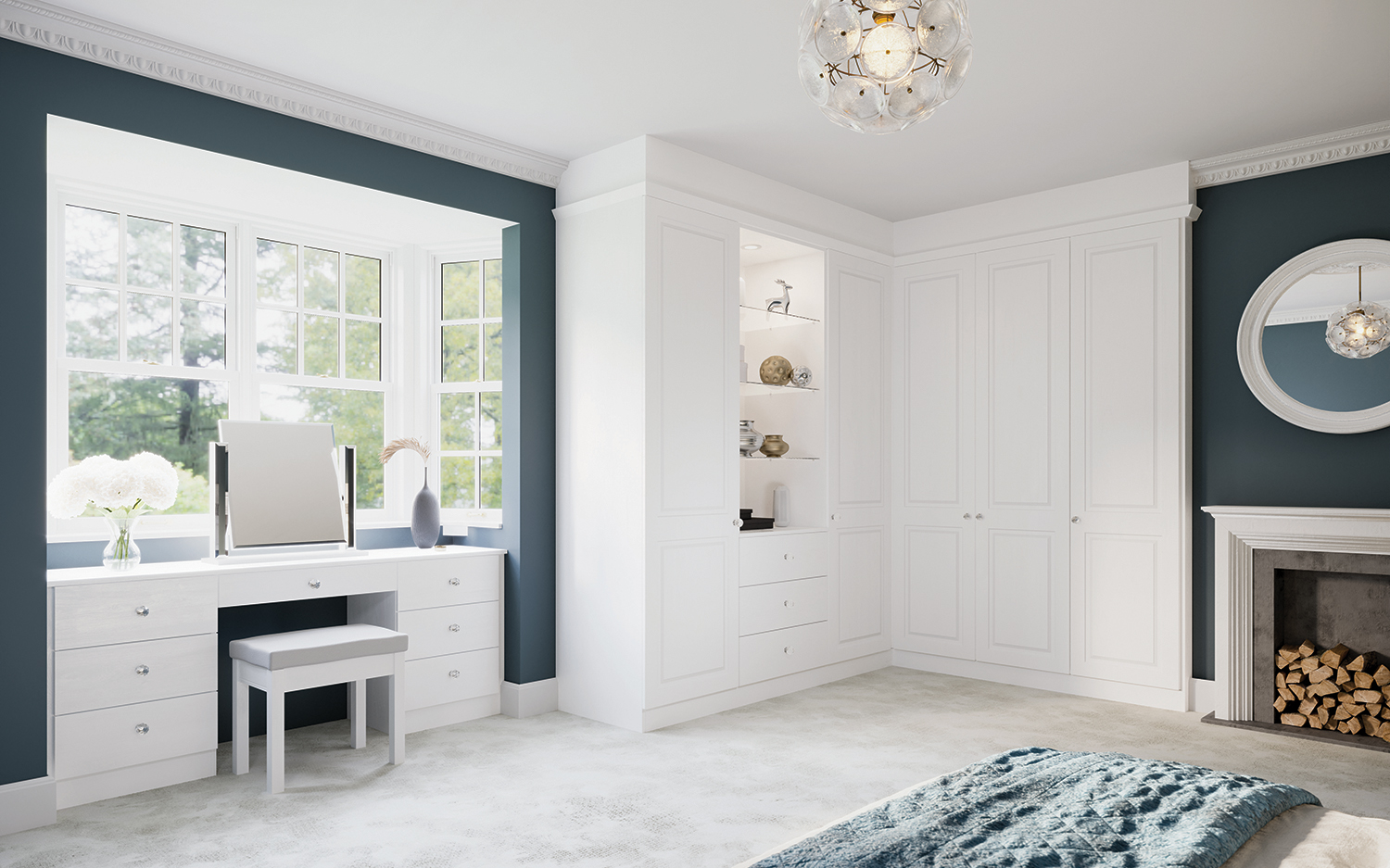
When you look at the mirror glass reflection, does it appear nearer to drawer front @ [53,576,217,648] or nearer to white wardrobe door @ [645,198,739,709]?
white wardrobe door @ [645,198,739,709]

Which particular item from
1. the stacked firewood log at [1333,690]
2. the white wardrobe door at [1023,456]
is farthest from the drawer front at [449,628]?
the stacked firewood log at [1333,690]

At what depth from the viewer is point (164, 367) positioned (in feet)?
13.5

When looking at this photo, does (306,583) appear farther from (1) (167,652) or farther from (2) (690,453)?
(2) (690,453)

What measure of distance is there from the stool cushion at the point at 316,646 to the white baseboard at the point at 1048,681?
322 cm

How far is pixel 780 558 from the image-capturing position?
491cm

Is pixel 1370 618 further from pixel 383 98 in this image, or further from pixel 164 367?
pixel 164 367

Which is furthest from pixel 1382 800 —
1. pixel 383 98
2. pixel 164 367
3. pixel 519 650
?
pixel 164 367

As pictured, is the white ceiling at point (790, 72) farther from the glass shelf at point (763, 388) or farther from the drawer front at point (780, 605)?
the drawer front at point (780, 605)

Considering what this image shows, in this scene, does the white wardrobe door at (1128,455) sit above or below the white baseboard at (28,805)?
above

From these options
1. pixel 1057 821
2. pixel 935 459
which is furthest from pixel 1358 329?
pixel 1057 821

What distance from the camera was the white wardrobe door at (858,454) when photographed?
528cm

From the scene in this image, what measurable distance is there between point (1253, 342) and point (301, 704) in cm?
497

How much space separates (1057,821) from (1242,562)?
346cm

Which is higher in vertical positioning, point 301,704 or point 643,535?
point 643,535
